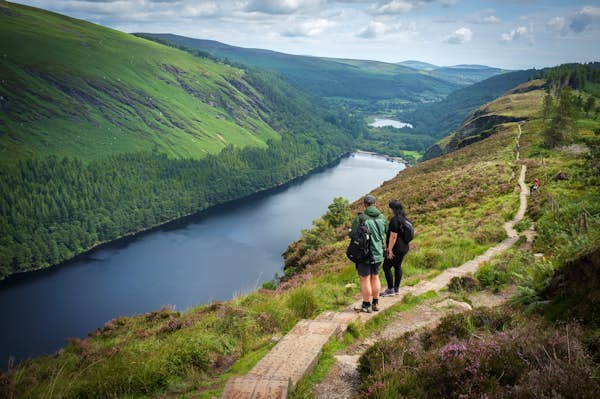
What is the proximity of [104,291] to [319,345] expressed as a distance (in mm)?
99379

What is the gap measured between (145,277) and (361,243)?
101523 mm

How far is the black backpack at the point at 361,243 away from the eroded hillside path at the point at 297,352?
4.96ft

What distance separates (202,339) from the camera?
9031mm

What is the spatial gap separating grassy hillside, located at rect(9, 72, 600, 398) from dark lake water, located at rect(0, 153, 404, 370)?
50.1 meters

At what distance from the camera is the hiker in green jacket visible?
10.4 meters

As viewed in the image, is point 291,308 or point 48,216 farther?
point 48,216

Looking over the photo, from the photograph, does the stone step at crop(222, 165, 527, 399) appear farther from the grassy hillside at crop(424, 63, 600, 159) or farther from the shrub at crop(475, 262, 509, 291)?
the grassy hillside at crop(424, 63, 600, 159)

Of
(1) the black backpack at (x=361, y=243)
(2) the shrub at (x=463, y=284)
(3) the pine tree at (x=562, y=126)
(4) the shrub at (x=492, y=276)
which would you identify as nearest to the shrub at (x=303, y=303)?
(1) the black backpack at (x=361, y=243)

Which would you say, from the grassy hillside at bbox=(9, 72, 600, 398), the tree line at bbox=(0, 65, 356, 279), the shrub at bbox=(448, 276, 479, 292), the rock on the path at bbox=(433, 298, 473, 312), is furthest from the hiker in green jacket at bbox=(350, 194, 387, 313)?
the tree line at bbox=(0, 65, 356, 279)

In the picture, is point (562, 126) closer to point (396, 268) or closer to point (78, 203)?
point (396, 268)

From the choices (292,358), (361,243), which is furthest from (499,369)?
(361,243)

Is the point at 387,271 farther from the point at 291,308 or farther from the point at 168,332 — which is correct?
the point at 168,332

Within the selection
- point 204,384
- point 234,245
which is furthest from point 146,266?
point 204,384

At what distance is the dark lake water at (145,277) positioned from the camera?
79.7m
